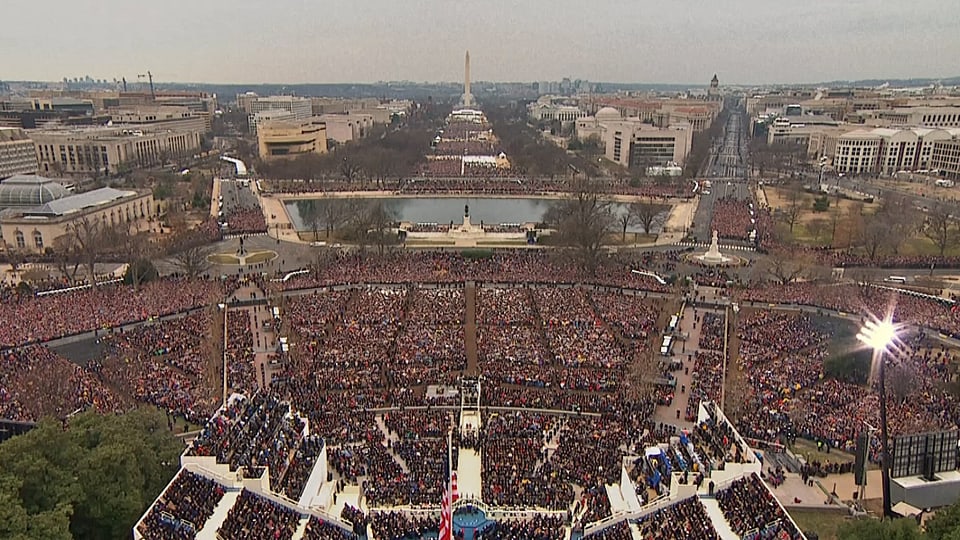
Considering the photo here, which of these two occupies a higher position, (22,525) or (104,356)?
(22,525)

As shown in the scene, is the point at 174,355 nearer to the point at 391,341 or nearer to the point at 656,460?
the point at 391,341

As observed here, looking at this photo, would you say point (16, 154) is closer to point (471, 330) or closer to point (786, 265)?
point (471, 330)

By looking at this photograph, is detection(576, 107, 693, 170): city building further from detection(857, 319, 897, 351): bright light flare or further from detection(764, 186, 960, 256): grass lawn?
detection(857, 319, 897, 351): bright light flare

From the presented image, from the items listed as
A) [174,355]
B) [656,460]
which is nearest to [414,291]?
[174,355]

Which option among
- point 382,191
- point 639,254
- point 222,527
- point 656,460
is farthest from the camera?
point 382,191

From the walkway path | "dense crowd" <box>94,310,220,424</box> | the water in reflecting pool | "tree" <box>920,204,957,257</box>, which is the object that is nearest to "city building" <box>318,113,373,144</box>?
the water in reflecting pool

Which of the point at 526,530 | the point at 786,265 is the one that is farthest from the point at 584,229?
the point at 526,530

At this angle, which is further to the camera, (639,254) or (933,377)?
(639,254)
